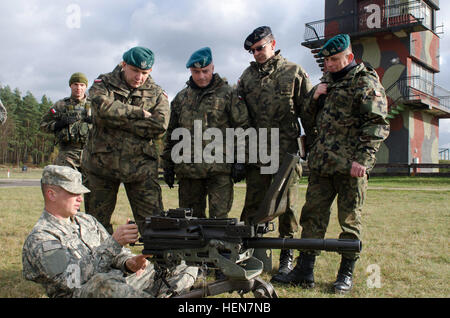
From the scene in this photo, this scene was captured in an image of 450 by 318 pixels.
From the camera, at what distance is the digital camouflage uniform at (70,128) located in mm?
7586

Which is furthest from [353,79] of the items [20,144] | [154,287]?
[20,144]

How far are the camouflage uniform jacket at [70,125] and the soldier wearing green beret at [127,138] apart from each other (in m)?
→ 2.62

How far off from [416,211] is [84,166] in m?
9.86

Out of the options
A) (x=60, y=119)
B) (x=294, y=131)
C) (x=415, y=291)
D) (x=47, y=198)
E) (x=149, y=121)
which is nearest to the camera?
(x=47, y=198)

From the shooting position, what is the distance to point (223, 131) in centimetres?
541

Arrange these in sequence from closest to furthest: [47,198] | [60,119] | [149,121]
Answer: [47,198]
[149,121]
[60,119]

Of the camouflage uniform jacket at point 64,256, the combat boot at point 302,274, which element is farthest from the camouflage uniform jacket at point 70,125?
the combat boot at point 302,274

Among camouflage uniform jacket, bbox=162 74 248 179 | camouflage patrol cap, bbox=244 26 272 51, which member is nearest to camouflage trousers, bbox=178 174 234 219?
camouflage uniform jacket, bbox=162 74 248 179

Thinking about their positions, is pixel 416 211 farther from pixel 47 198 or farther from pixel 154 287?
pixel 47 198

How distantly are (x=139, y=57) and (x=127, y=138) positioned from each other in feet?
3.17

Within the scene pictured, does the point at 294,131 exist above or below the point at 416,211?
above

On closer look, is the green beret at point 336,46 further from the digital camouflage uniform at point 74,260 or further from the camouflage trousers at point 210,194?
the digital camouflage uniform at point 74,260

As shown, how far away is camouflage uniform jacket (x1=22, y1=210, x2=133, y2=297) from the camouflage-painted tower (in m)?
27.3

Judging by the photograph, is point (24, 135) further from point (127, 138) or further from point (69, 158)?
point (127, 138)
